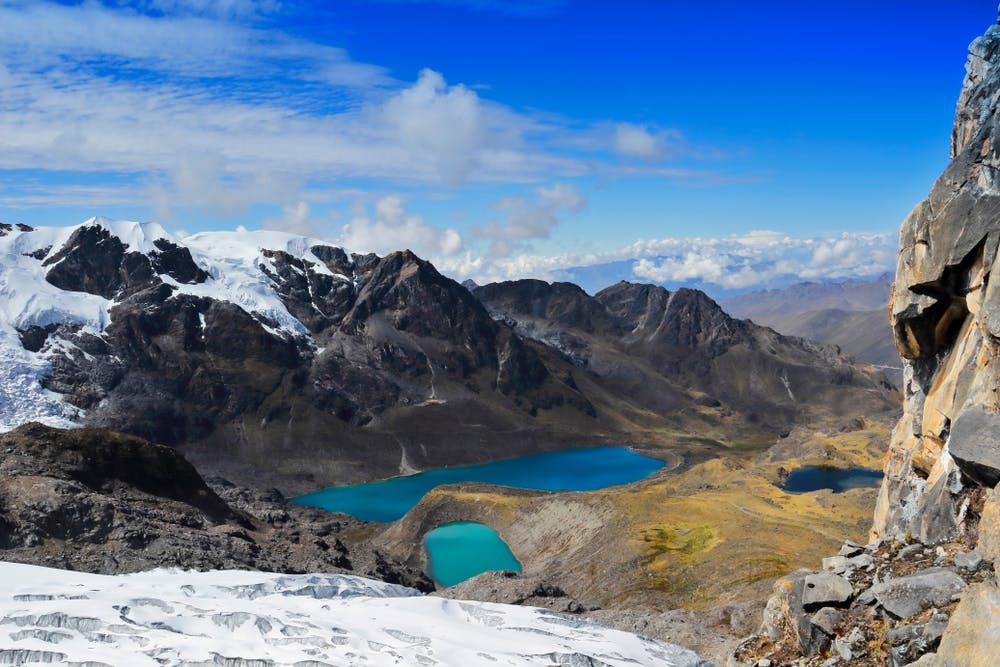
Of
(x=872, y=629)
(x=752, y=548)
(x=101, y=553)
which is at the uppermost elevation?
(x=872, y=629)

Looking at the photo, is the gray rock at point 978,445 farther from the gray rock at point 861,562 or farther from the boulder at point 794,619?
the boulder at point 794,619

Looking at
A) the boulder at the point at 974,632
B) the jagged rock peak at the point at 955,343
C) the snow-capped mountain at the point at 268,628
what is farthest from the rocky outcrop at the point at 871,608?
the snow-capped mountain at the point at 268,628

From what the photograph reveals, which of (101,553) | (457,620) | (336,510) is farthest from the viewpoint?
(336,510)

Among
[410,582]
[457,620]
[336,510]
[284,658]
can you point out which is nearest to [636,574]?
[410,582]

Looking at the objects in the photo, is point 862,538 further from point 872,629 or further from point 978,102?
point 872,629

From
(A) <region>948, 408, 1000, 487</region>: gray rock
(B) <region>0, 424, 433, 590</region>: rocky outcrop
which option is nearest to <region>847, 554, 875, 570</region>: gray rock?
(A) <region>948, 408, 1000, 487</region>: gray rock

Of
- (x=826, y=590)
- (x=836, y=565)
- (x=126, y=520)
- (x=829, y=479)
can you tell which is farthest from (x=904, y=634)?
(x=829, y=479)
